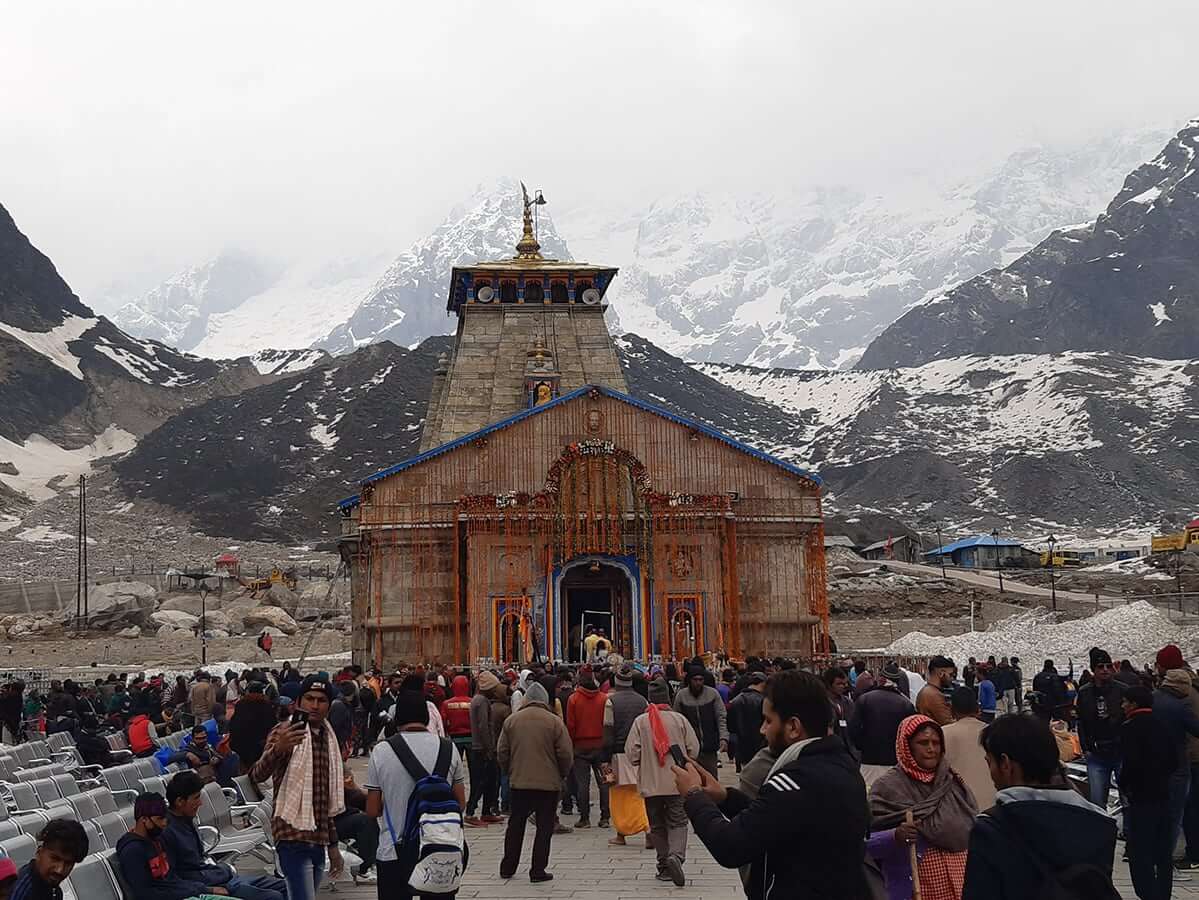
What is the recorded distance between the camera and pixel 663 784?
11031mm

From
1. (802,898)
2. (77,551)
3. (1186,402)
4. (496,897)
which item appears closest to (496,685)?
(496,897)

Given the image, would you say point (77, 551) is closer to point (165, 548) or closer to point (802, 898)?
point (165, 548)

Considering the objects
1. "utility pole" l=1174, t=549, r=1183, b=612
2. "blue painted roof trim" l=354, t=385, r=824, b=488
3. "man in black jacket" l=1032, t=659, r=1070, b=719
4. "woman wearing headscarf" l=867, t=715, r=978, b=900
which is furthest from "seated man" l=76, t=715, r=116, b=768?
"utility pole" l=1174, t=549, r=1183, b=612

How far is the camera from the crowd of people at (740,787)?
4984mm

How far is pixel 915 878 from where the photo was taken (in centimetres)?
704

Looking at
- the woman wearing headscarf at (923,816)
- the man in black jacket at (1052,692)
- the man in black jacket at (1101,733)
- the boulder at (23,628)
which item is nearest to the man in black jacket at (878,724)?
the woman wearing headscarf at (923,816)

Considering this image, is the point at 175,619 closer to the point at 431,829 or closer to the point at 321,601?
the point at 321,601

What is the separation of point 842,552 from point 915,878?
261 feet

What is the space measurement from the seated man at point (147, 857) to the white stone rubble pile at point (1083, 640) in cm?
2960

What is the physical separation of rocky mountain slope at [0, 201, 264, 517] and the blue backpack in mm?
113459

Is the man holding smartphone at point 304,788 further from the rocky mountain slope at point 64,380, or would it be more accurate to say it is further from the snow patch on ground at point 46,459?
the snow patch on ground at point 46,459

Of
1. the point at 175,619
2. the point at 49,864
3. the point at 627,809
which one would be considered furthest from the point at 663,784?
the point at 175,619

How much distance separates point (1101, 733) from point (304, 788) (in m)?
7.48

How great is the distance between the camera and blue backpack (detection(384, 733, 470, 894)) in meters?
7.39
